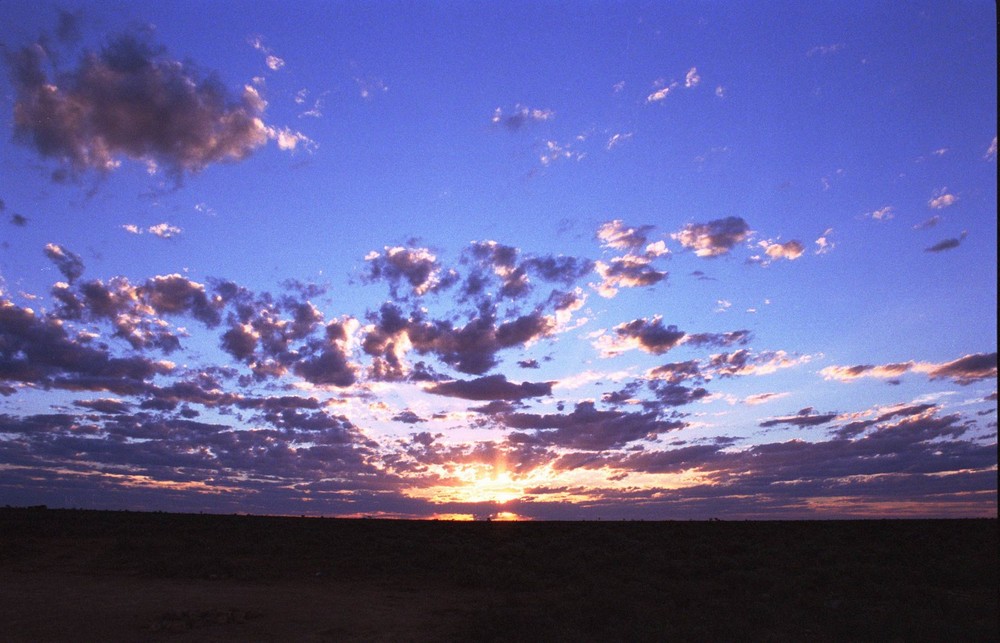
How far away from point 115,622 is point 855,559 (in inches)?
1062

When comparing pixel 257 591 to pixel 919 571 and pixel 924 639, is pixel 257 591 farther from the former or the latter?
pixel 919 571

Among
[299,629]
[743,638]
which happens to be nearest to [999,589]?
[743,638]

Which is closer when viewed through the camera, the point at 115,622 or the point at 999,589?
the point at 115,622

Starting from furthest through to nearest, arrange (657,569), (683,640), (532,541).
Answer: (532,541) < (657,569) < (683,640)

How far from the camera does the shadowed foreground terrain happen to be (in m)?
15.1

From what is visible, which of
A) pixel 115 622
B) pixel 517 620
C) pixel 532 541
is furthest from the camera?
pixel 532 541

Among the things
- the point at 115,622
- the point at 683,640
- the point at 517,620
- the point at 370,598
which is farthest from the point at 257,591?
the point at 683,640

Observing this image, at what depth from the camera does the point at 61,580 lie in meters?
23.5

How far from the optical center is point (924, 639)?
1345cm

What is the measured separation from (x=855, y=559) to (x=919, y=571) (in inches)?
151

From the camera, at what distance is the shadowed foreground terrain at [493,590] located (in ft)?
49.5

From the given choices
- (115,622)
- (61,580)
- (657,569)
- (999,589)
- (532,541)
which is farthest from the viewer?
(532,541)

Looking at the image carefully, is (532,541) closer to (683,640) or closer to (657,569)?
(657,569)

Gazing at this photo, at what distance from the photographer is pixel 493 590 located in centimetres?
2273
